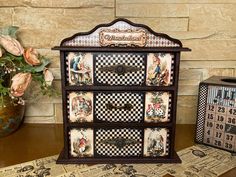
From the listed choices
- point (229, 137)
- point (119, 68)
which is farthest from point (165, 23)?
point (229, 137)

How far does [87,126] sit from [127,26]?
1.08 ft

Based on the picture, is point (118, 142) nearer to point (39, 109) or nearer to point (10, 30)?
point (39, 109)

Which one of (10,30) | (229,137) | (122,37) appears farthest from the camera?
(10,30)

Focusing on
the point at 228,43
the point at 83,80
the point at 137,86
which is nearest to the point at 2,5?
the point at 83,80

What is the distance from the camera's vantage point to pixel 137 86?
846 millimetres

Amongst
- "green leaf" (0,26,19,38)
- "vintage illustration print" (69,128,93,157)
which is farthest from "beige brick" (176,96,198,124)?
"green leaf" (0,26,19,38)

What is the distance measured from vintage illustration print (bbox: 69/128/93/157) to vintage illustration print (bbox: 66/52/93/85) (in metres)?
0.16

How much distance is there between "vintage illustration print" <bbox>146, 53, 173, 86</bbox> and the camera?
0.83m

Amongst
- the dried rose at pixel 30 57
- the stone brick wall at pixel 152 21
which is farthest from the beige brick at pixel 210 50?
the dried rose at pixel 30 57

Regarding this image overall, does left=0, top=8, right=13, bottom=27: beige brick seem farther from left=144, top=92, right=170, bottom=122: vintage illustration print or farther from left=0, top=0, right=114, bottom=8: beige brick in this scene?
left=144, top=92, right=170, bottom=122: vintage illustration print

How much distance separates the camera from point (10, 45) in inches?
37.3

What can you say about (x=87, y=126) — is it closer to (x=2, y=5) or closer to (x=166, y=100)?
(x=166, y=100)

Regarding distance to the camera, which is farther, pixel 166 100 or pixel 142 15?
pixel 142 15

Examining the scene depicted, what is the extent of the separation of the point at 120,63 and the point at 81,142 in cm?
28
